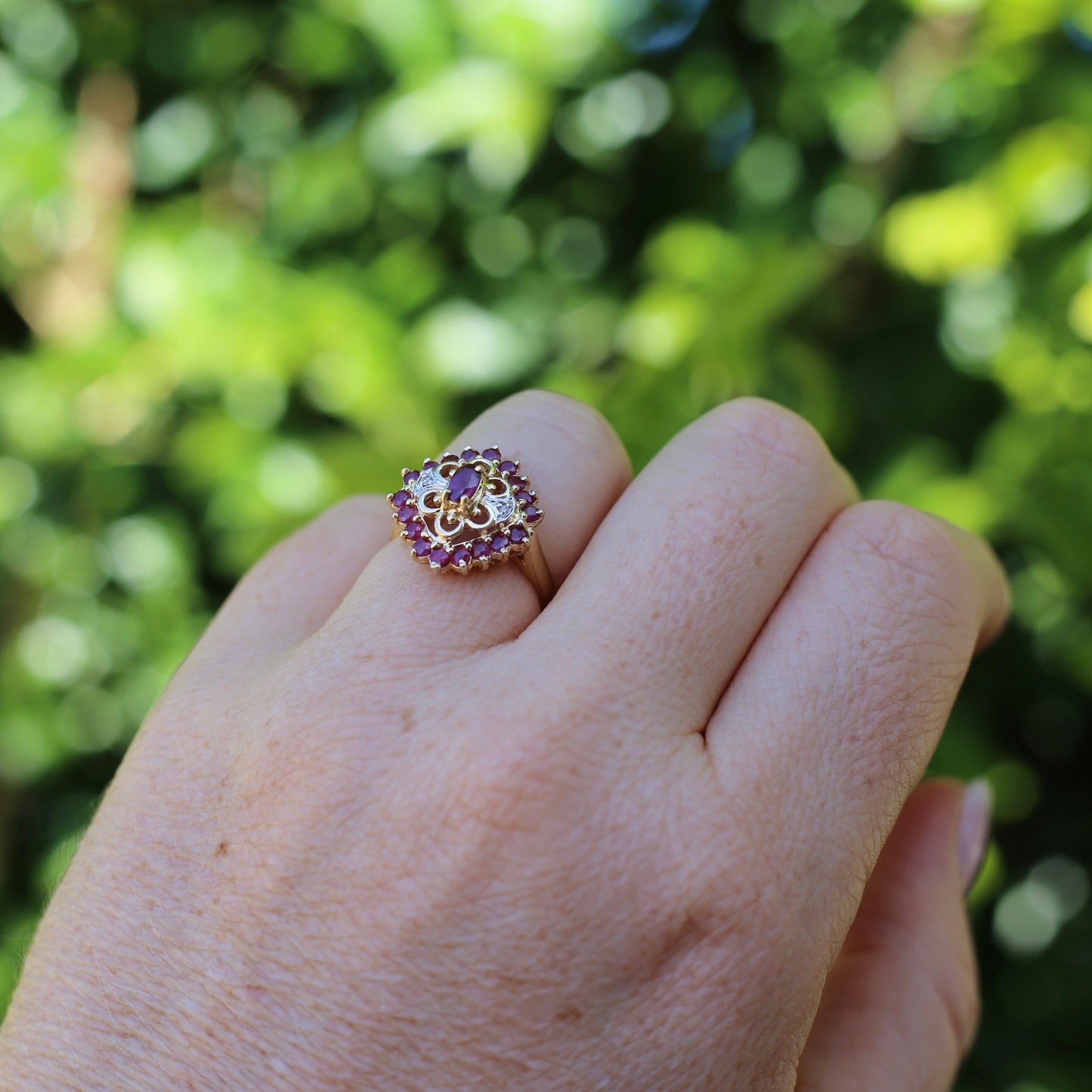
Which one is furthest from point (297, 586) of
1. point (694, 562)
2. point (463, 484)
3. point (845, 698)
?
point (845, 698)

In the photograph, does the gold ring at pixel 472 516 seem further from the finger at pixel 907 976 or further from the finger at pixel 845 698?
the finger at pixel 907 976

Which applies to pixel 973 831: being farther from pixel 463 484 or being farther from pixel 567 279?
pixel 567 279

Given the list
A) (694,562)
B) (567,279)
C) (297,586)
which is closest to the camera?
(694,562)

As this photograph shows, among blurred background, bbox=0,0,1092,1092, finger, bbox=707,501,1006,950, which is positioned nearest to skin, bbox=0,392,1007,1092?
finger, bbox=707,501,1006,950

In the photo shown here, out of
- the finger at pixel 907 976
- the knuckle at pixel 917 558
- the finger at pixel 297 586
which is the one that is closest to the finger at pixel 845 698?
the knuckle at pixel 917 558

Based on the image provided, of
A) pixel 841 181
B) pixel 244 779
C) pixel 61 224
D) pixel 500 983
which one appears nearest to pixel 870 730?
pixel 500 983

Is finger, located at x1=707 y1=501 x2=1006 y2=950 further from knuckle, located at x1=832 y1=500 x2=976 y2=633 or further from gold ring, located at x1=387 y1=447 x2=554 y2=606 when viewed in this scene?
gold ring, located at x1=387 y1=447 x2=554 y2=606

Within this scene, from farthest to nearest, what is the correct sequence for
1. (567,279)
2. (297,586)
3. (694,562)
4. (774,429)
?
(567,279)
(297,586)
(774,429)
(694,562)
